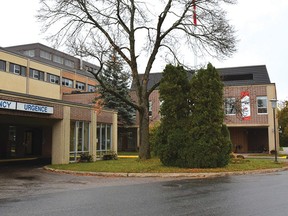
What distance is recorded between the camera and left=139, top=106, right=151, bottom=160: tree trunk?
24.5 m

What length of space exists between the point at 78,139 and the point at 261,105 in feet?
75.6

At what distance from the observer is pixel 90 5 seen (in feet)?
83.4

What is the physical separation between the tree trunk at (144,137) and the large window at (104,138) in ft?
14.5

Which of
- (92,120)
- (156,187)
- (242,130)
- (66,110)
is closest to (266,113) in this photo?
(242,130)

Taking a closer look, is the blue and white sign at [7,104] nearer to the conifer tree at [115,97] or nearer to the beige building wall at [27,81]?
the conifer tree at [115,97]

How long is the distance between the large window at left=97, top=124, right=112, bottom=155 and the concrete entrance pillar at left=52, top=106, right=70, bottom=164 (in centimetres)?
452

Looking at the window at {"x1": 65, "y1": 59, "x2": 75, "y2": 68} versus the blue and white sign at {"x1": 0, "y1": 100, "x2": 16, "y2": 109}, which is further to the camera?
the window at {"x1": 65, "y1": 59, "x2": 75, "y2": 68}

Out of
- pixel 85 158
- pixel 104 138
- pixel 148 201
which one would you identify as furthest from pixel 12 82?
pixel 148 201

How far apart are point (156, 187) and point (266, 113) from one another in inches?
1192

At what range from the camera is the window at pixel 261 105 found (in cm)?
3984

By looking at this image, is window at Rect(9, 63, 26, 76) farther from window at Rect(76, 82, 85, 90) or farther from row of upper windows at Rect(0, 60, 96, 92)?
window at Rect(76, 82, 85, 90)

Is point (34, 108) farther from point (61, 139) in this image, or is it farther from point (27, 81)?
point (27, 81)

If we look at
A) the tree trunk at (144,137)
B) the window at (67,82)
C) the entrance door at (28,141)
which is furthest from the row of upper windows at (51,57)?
the tree trunk at (144,137)

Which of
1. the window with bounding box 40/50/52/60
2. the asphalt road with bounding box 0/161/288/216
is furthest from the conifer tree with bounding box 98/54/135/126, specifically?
the window with bounding box 40/50/52/60
